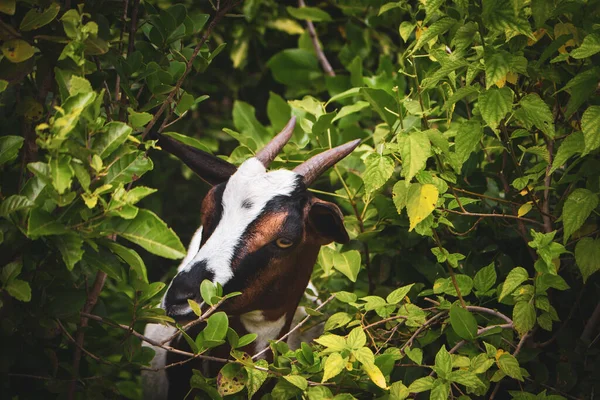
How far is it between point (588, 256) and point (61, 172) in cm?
175

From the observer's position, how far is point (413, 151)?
244cm

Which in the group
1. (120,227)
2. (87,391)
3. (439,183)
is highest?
(120,227)

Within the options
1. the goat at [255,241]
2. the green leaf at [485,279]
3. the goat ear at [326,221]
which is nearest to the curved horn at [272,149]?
the goat at [255,241]

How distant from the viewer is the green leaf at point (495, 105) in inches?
93.9

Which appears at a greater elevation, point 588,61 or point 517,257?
point 588,61

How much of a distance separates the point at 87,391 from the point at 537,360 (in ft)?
5.75

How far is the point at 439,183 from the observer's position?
2629mm

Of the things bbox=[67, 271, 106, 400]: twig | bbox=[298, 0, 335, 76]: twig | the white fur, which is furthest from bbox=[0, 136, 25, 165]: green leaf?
bbox=[298, 0, 335, 76]: twig

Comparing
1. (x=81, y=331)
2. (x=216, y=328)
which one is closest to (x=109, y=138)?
(x=216, y=328)

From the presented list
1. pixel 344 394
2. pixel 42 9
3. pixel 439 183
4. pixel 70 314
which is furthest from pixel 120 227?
pixel 439 183

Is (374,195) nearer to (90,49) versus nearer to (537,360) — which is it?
(537,360)

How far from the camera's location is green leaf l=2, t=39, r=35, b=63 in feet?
7.10

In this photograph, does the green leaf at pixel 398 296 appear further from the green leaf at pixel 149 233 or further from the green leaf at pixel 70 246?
the green leaf at pixel 70 246

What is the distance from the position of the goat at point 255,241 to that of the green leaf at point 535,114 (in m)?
0.79
